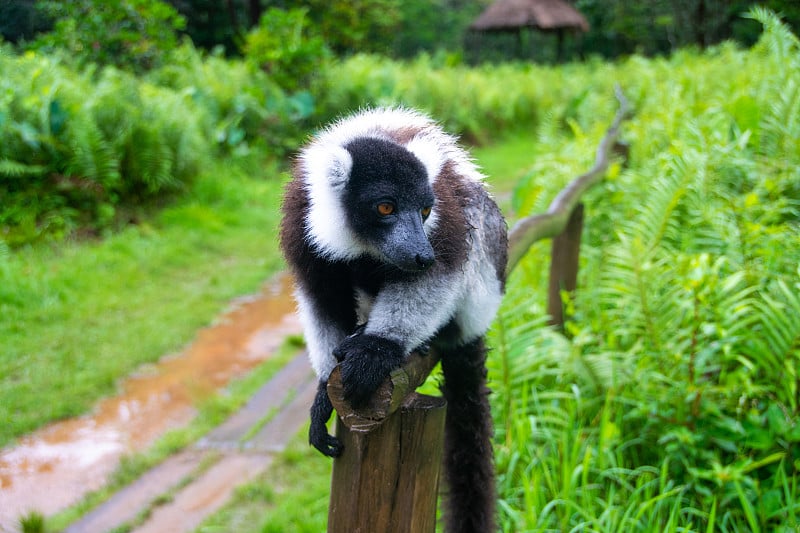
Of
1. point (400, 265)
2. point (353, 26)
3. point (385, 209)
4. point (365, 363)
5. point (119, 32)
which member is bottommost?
point (365, 363)

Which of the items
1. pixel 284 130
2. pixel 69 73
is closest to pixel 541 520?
pixel 69 73

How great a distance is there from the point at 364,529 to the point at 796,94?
17.6 feet

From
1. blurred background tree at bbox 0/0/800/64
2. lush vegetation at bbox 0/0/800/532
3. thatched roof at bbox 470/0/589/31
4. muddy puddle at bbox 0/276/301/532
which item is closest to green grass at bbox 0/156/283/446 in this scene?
lush vegetation at bbox 0/0/800/532

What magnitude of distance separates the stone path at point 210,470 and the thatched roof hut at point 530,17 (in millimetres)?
18448

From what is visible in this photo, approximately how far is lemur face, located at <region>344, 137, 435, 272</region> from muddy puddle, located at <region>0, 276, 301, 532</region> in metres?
2.77

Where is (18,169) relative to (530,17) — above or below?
below

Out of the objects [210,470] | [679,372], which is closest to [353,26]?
[210,470]

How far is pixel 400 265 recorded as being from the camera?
7.05 ft

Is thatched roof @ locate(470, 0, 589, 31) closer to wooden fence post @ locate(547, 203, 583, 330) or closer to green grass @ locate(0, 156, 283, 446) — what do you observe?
green grass @ locate(0, 156, 283, 446)

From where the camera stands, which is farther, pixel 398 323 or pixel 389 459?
pixel 398 323

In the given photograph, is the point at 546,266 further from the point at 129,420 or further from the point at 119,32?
the point at 119,32

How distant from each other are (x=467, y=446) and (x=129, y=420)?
2963 mm

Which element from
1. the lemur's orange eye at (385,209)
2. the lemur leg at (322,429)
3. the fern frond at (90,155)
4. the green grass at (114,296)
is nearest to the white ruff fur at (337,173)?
the lemur's orange eye at (385,209)

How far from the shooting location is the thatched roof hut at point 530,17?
836 inches
